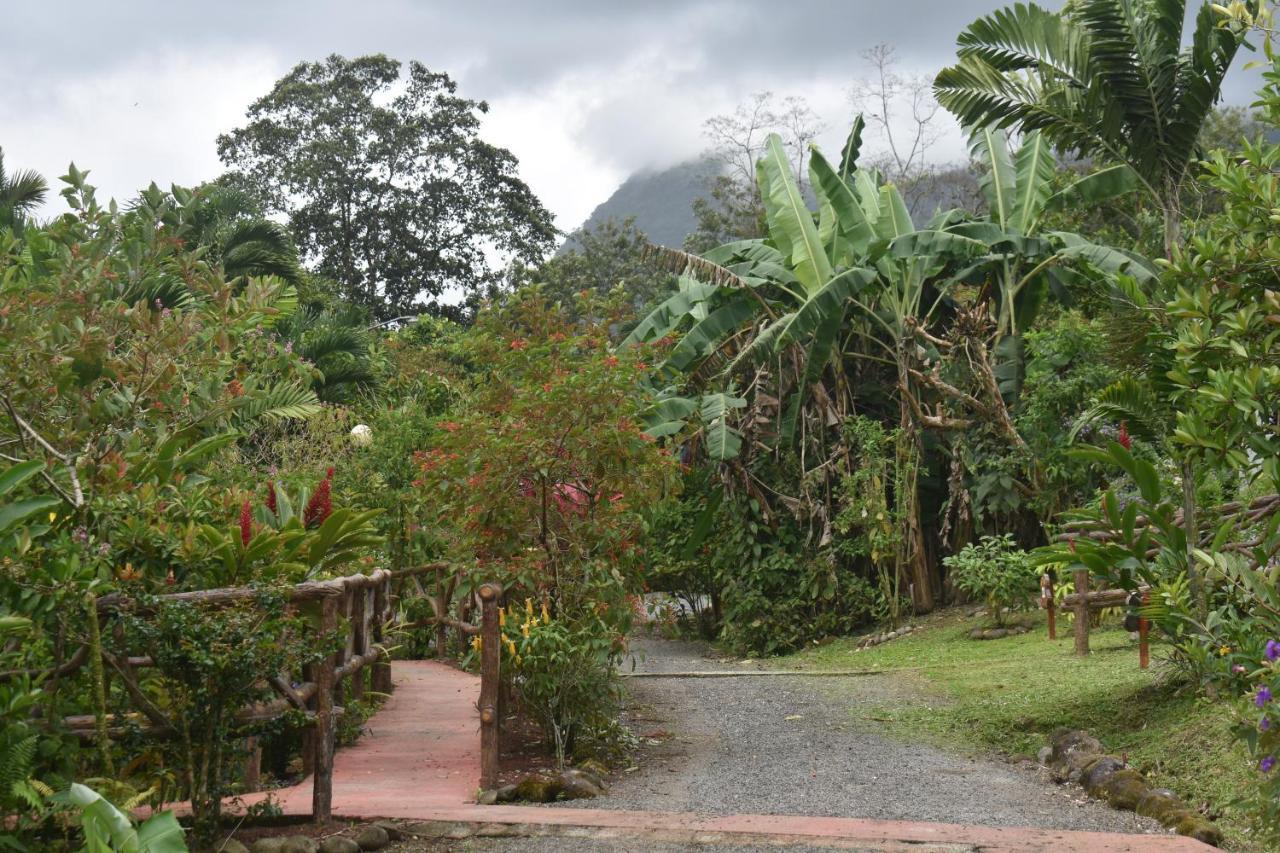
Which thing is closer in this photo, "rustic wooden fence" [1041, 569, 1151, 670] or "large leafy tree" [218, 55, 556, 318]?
"rustic wooden fence" [1041, 569, 1151, 670]

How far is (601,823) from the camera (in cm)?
571

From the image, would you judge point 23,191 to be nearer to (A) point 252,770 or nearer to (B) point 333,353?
(B) point 333,353

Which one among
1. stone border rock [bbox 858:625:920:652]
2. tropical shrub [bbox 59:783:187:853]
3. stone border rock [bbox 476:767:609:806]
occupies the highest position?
tropical shrub [bbox 59:783:187:853]

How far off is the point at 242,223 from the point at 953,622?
11.1 metres

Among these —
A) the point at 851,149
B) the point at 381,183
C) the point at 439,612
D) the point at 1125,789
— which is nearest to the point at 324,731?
the point at 1125,789

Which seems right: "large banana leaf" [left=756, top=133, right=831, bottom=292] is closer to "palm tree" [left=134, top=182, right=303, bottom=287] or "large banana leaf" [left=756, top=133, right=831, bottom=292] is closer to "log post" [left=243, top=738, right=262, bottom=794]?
"palm tree" [left=134, top=182, right=303, bottom=287]

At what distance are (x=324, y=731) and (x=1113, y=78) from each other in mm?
9274

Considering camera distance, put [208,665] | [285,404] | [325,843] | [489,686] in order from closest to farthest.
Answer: [208,665] < [325,843] < [489,686] < [285,404]

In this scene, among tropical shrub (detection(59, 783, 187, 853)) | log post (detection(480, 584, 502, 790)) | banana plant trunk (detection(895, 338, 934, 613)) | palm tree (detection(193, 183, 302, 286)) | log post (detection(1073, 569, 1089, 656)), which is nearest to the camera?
tropical shrub (detection(59, 783, 187, 853))

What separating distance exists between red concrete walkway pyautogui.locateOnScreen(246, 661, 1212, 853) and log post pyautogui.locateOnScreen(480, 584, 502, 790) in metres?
0.15

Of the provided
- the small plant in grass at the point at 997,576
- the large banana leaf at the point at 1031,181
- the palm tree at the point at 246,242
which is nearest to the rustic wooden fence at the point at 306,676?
the small plant in grass at the point at 997,576

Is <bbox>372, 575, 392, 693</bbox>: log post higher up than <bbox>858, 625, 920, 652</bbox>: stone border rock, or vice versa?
<bbox>372, 575, 392, 693</bbox>: log post

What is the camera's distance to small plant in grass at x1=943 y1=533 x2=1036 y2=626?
1302 centimetres

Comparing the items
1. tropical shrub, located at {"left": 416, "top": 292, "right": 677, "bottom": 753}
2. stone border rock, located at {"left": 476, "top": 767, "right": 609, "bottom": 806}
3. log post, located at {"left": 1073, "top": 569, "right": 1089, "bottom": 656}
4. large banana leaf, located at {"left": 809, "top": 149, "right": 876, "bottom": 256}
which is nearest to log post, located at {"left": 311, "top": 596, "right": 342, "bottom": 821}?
stone border rock, located at {"left": 476, "top": 767, "right": 609, "bottom": 806}
